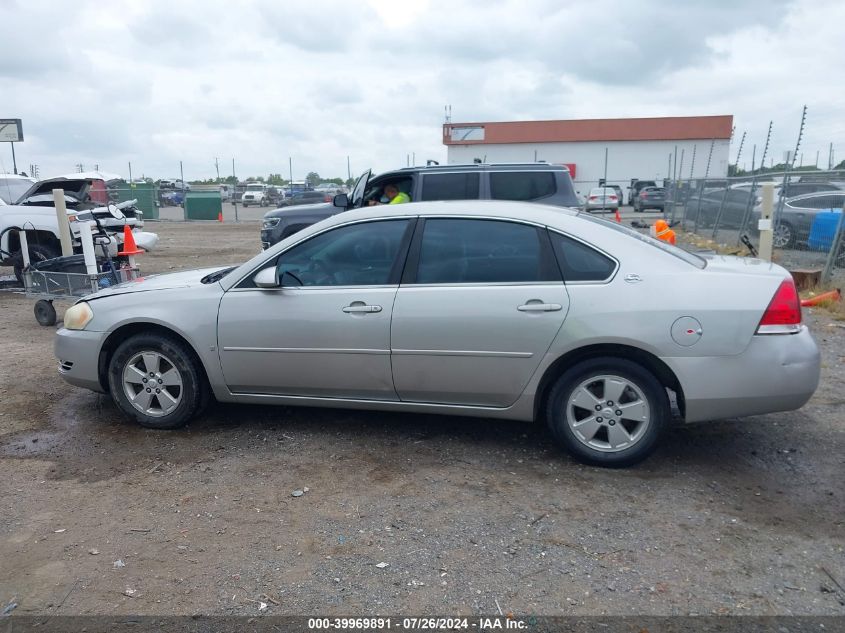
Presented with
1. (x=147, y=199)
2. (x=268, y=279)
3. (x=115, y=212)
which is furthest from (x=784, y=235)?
(x=147, y=199)

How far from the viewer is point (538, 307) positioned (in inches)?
165

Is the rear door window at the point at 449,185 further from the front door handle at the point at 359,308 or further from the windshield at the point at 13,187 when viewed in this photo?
the windshield at the point at 13,187

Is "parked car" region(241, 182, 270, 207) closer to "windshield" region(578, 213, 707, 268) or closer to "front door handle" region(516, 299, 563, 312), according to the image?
"windshield" region(578, 213, 707, 268)

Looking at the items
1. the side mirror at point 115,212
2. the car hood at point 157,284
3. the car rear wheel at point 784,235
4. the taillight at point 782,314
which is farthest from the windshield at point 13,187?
the taillight at point 782,314

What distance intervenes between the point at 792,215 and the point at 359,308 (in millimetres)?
10363

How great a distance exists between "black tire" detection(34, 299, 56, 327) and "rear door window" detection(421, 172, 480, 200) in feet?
16.0

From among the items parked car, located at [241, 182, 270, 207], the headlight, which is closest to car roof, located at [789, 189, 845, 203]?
the headlight

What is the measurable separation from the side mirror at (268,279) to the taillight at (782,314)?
290 cm

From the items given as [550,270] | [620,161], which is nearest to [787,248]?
[550,270]

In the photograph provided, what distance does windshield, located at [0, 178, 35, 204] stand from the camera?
639 inches

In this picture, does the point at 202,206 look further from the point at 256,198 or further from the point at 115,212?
the point at 115,212

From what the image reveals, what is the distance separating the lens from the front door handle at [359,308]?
445 centimetres

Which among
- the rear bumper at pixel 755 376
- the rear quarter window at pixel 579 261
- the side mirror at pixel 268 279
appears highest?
the rear quarter window at pixel 579 261

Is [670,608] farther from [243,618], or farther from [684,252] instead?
[684,252]
